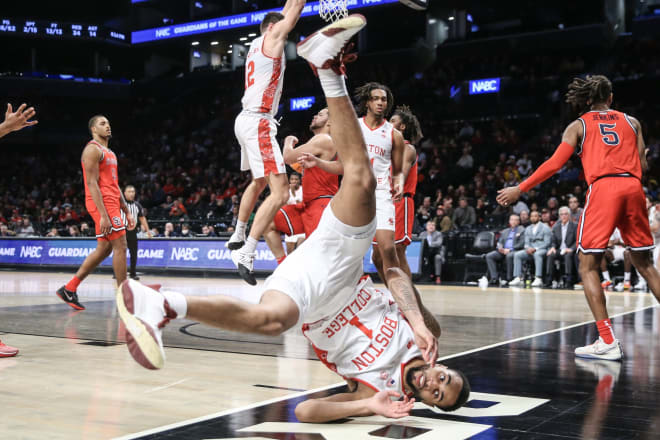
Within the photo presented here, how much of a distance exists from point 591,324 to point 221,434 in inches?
187

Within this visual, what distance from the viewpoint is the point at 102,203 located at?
6801 millimetres

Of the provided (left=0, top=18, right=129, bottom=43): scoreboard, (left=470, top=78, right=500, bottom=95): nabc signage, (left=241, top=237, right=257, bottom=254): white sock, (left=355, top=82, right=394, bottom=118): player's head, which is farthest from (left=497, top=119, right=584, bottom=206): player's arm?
(left=0, top=18, right=129, bottom=43): scoreboard

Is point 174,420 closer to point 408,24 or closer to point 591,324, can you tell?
point 591,324

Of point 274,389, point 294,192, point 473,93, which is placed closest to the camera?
point 274,389

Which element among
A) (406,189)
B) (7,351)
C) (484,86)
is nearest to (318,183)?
(406,189)

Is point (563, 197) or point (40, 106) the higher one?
point (40, 106)

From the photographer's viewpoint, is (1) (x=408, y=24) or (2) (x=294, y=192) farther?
(1) (x=408, y=24)

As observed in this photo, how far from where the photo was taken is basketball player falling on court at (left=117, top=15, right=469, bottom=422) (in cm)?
→ 277

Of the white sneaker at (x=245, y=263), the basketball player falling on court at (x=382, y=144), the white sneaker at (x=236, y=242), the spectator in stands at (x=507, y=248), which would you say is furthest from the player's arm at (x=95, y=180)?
the spectator in stands at (x=507, y=248)

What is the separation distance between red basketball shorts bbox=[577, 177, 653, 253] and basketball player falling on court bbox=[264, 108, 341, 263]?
1774 millimetres

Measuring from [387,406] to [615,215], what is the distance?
2717 millimetres

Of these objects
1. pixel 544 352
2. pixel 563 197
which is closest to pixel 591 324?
pixel 544 352

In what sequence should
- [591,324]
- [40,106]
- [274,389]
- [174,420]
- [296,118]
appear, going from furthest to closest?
[40,106] < [296,118] < [591,324] < [274,389] < [174,420]

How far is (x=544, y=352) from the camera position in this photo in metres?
4.81
